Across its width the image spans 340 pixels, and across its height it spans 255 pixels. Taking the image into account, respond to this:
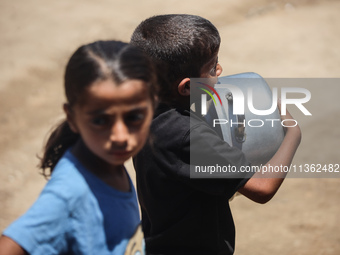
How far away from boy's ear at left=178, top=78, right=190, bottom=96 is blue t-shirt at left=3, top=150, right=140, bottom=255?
23.0 inches

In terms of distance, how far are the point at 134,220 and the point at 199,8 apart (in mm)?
8342

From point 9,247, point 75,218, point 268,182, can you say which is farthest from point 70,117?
point 268,182

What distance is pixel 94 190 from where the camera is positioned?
55.4 inches

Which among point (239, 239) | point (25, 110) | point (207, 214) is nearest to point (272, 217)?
point (239, 239)

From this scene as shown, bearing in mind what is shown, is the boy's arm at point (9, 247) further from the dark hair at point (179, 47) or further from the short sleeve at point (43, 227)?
the dark hair at point (179, 47)

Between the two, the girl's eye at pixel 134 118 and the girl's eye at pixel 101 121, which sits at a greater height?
the girl's eye at pixel 101 121

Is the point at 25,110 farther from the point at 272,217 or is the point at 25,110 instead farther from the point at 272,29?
the point at 272,29

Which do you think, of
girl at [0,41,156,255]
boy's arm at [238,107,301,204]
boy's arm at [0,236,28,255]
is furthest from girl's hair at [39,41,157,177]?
boy's arm at [238,107,301,204]

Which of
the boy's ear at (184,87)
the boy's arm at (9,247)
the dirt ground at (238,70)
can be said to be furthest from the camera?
the dirt ground at (238,70)

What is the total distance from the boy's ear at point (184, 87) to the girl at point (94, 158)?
0.44m

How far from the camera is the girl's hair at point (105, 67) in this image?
1.36 meters

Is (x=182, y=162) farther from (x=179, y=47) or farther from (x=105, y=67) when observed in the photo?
(x=105, y=67)

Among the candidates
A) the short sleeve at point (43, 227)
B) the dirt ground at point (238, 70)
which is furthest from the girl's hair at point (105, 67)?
the dirt ground at point (238, 70)

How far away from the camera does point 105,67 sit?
1.36 metres
